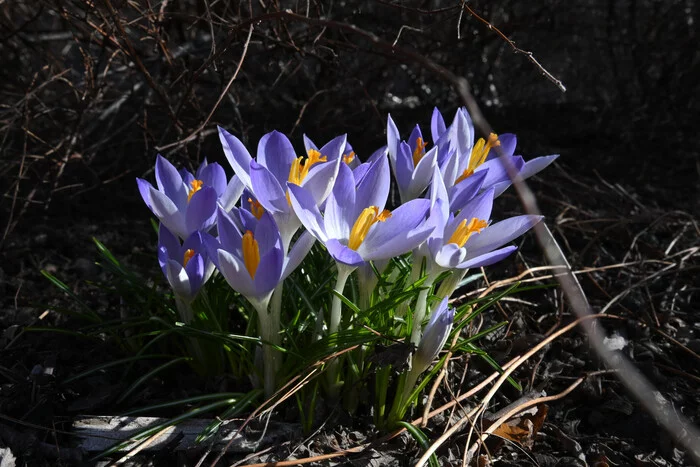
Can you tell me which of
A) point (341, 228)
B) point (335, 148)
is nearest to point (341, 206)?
point (341, 228)

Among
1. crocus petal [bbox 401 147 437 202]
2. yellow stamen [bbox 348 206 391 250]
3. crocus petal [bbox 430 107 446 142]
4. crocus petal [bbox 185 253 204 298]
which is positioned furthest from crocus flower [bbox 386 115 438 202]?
crocus petal [bbox 185 253 204 298]

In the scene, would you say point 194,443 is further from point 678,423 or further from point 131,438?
point 678,423

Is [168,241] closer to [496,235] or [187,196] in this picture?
[187,196]

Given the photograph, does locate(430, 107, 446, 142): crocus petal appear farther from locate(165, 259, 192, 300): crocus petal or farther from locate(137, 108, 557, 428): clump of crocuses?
locate(165, 259, 192, 300): crocus petal

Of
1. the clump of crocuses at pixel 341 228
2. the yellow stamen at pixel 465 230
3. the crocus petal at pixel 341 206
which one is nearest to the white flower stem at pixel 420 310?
the clump of crocuses at pixel 341 228

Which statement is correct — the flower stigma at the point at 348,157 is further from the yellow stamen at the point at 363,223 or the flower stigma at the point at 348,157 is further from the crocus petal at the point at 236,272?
the crocus petal at the point at 236,272

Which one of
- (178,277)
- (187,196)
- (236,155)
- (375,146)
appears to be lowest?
(375,146)
